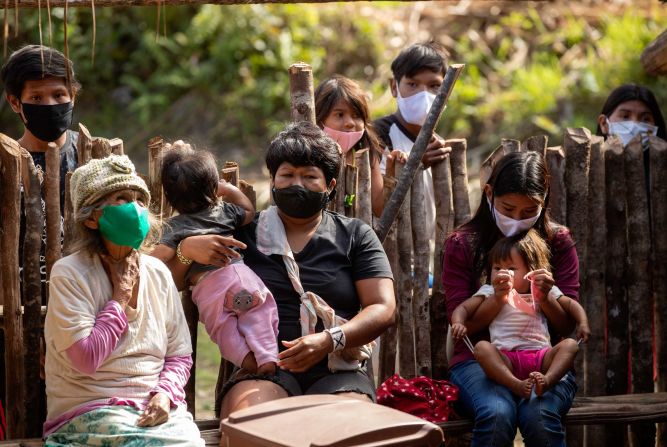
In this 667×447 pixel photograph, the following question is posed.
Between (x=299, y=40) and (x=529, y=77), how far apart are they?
278 centimetres

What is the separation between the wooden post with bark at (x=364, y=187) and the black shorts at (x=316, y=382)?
976 millimetres

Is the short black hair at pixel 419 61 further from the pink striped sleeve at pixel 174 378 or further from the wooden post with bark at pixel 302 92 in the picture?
the pink striped sleeve at pixel 174 378

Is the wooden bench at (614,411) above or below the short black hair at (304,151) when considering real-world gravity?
below

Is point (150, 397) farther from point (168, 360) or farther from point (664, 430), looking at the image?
point (664, 430)

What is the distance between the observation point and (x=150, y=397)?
431cm

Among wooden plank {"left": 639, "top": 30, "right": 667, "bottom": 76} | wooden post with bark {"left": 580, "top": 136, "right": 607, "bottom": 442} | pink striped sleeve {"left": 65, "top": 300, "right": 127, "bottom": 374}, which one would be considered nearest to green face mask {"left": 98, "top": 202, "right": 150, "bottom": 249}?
pink striped sleeve {"left": 65, "top": 300, "right": 127, "bottom": 374}

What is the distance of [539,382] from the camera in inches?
186

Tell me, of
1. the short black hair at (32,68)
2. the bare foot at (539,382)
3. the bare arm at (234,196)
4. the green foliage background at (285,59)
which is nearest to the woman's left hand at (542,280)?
the bare foot at (539,382)

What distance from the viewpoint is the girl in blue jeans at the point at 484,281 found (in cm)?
474

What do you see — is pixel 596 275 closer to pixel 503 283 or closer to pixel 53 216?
pixel 503 283

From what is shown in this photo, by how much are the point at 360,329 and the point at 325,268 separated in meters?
0.37

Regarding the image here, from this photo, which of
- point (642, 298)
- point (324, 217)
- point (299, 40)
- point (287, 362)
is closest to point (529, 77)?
point (299, 40)

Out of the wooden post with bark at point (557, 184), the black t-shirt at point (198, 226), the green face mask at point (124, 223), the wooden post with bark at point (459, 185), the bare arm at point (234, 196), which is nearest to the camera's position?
the green face mask at point (124, 223)

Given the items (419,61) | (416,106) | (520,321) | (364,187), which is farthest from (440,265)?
(419,61)
